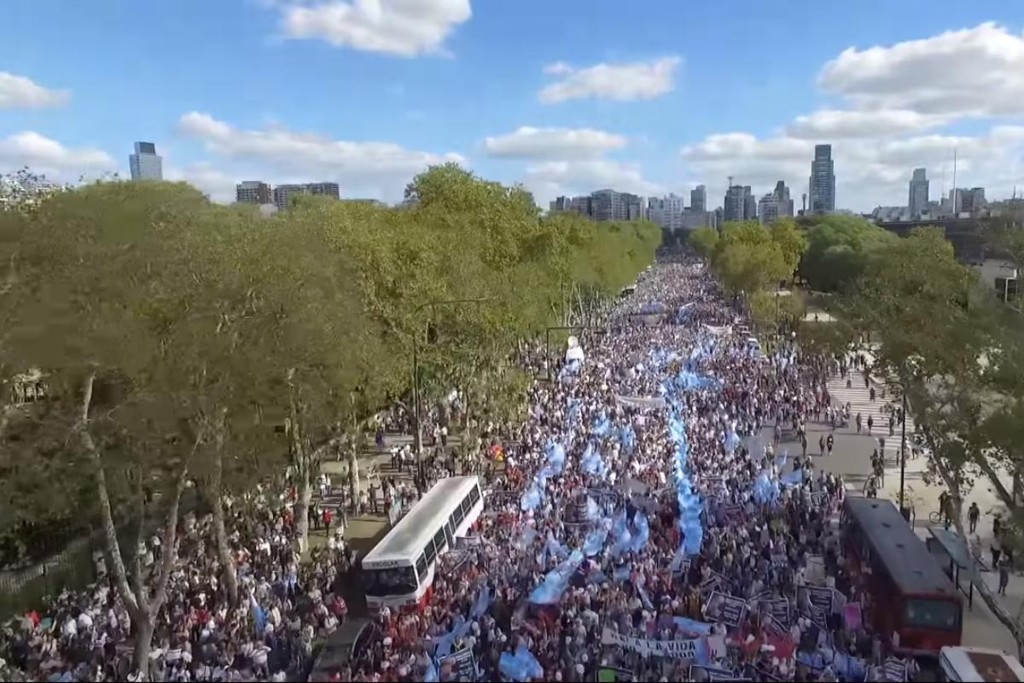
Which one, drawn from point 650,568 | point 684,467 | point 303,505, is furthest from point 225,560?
point 684,467

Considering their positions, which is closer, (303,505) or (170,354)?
(170,354)

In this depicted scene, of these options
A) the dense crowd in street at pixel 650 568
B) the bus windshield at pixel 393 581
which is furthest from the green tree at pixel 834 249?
the bus windshield at pixel 393 581

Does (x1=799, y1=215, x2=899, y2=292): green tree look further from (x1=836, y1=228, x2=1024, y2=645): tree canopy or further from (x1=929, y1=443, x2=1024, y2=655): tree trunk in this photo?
(x1=929, y1=443, x2=1024, y2=655): tree trunk

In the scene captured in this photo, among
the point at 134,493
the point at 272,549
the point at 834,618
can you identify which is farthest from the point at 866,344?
the point at 134,493

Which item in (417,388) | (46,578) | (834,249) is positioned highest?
(834,249)

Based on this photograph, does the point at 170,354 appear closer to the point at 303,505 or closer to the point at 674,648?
the point at 303,505

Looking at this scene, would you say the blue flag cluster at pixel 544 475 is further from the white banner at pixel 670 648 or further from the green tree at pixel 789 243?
the green tree at pixel 789 243
